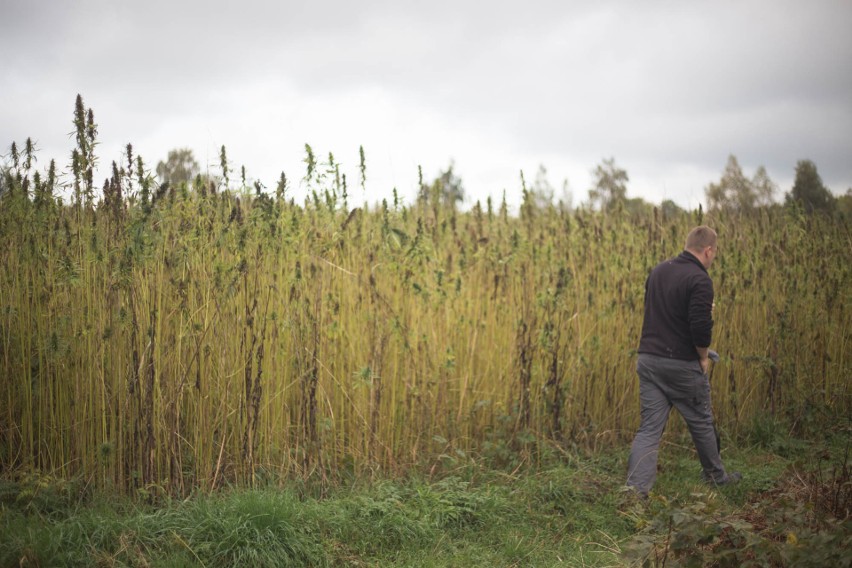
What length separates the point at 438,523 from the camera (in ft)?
13.7

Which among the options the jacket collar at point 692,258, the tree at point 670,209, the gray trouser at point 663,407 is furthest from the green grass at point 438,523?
the tree at point 670,209

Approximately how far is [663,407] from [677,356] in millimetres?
442

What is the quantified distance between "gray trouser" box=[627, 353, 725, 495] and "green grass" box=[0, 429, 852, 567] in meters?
0.29

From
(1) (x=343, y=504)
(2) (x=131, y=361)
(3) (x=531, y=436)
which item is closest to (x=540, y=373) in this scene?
(3) (x=531, y=436)

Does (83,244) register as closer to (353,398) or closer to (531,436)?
(353,398)

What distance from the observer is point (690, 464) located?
228 inches

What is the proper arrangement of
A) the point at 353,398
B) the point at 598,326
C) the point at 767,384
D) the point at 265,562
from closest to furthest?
the point at 265,562 < the point at 353,398 < the point at 598,326 < the point at 767,384

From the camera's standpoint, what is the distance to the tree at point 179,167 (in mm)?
4820

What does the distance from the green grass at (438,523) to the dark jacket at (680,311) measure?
1153mm

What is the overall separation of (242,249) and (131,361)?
1040 mm

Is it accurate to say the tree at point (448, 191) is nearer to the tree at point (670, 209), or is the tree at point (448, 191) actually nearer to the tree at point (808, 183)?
the tree at point (670, 209)

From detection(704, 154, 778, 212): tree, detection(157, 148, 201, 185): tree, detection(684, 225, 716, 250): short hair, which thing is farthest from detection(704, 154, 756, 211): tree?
detection(157, 148, 201, 185): tree

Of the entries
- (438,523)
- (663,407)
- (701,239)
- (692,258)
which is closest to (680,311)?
(692,258)

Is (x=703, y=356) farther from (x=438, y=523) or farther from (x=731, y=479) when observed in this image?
(x=438, y=523)
